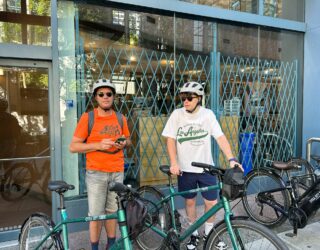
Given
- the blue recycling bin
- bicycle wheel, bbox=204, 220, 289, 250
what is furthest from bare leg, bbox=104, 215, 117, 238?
the blue recycling bin

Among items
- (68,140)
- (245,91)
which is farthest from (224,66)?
(68,140)

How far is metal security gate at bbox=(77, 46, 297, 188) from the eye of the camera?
4477mm

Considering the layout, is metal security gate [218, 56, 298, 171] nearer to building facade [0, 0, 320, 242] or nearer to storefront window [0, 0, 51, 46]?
building facade [0, 0, 320, 242]

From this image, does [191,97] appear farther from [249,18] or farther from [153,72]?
[249,18]

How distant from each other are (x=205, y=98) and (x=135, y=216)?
335 centimetres

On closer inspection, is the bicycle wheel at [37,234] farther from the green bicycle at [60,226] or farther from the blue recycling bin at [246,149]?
the blue recycling bin at [246,149]

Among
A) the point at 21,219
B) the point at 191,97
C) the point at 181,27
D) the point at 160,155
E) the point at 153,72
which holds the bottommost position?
the point at 21,219

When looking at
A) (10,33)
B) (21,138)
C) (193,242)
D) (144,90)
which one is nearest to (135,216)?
(193,242)

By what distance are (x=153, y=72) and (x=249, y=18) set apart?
203 centimetres

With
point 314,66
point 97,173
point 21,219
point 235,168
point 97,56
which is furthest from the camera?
point 314,66

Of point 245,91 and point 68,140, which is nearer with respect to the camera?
point 68,140

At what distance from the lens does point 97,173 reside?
117 inches

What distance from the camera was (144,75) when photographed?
4.64 m

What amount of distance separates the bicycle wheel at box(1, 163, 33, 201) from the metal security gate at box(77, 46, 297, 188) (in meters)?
1.10
